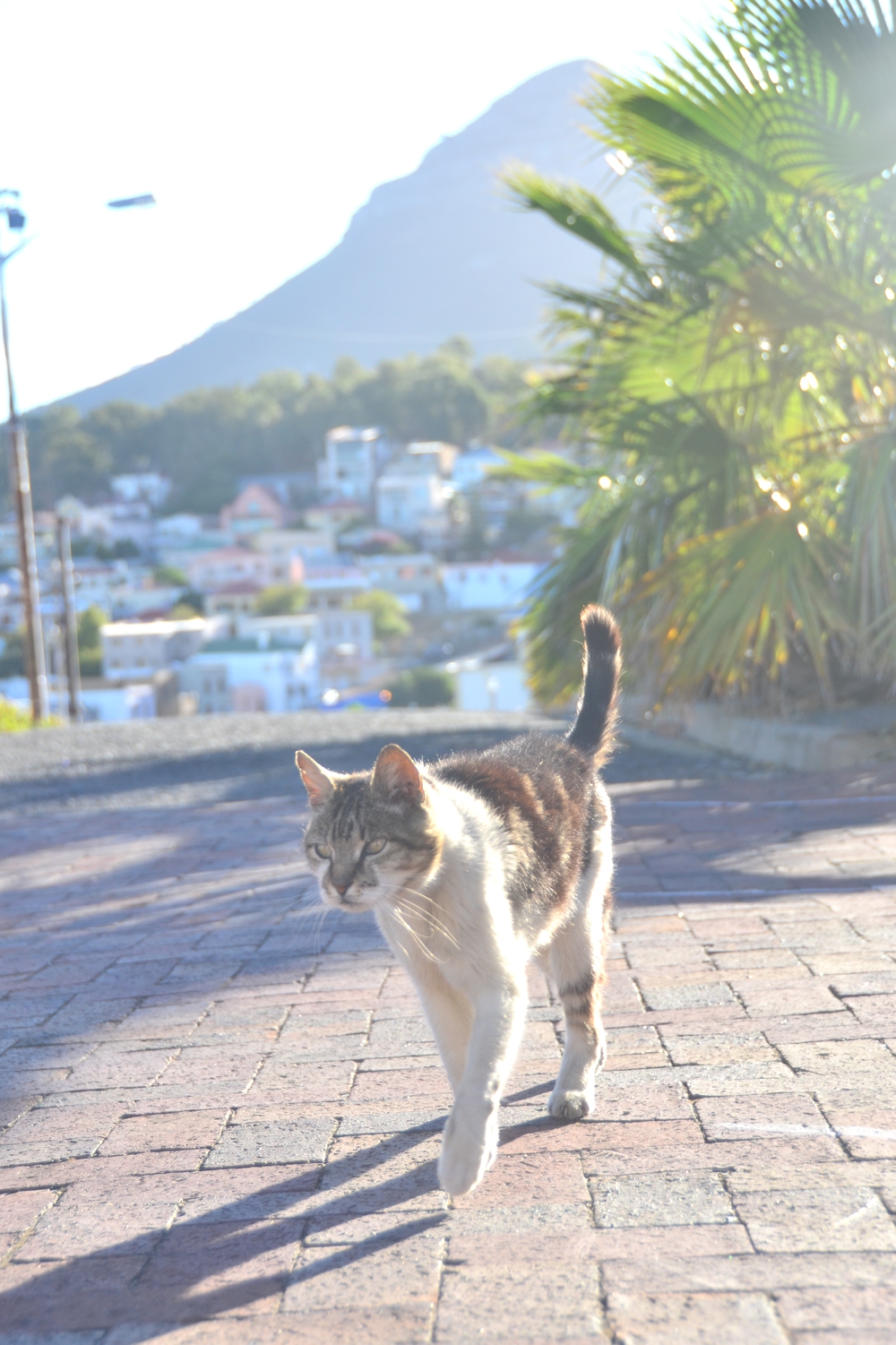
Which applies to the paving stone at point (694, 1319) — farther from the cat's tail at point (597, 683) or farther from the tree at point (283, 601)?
the tree at point (283, 601)

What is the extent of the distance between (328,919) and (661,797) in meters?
2.75

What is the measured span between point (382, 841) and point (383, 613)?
5492 cm

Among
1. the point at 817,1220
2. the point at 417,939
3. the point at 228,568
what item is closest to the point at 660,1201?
the point at 817,1220

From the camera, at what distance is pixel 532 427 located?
32.7ft

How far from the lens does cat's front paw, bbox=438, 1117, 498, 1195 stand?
1.99 m

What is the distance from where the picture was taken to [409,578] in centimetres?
6781

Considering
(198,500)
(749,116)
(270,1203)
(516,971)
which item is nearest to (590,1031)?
(516,971)

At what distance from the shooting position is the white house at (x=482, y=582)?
196 feet

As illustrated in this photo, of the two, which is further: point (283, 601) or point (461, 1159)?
point (283, 601)

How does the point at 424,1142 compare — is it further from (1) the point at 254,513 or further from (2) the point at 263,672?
(1) the point at 254,513

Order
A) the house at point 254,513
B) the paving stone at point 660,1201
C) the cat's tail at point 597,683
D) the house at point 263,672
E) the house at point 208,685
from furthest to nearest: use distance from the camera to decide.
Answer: the house at point 254,513, the house at point 208,685, the house at point 263,672, the cat's tail at point 597,683, the paving stone at point 660,1201

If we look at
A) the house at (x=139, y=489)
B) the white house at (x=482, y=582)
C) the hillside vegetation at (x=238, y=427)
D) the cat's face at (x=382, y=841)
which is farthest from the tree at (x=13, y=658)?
the hillside vegetation at (x=238, y=427)

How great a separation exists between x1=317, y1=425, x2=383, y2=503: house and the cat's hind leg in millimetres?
89034

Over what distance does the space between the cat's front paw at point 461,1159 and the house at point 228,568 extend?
67744mm
